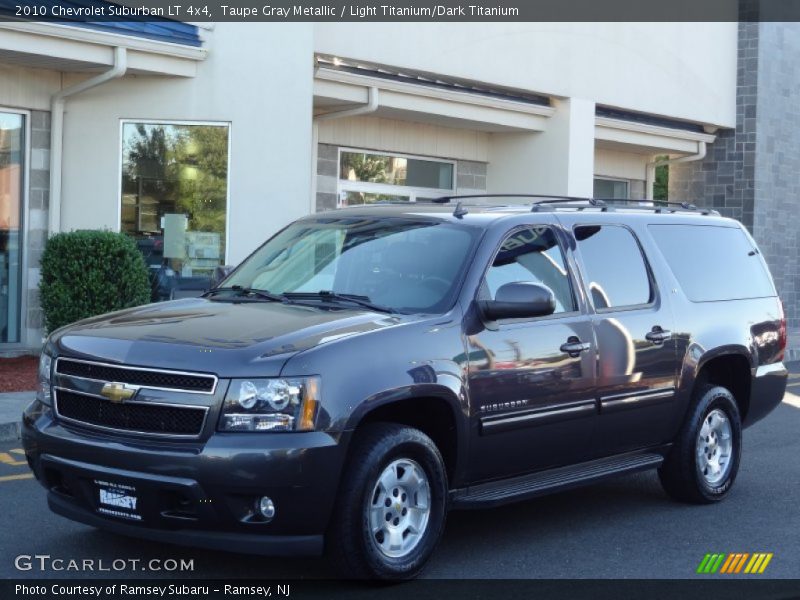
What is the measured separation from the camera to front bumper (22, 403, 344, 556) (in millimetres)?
5453

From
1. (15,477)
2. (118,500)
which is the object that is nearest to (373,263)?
(118,500)

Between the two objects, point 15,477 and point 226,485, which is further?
point 15,477

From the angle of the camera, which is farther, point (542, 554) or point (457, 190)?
point (457, 190)

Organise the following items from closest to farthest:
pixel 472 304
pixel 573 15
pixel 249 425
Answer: pixel 249 425 < pixel 472 304 < pixel 573 15

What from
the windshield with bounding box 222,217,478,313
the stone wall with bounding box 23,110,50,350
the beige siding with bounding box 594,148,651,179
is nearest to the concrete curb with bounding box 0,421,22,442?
the windshield with bounding box 222,217,478,313

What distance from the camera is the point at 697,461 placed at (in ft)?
26.6

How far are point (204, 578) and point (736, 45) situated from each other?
2025 cm

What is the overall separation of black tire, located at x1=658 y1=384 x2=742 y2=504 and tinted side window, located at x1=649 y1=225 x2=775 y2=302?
66 cm

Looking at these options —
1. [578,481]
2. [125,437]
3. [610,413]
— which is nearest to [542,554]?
[578,481]

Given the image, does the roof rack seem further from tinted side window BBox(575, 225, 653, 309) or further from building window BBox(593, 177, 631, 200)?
building window BBox(593, 177, 631, 200)

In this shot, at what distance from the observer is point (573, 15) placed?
20.3m

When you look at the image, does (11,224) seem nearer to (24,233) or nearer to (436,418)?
A: (24,233)

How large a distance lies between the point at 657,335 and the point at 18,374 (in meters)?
7.92

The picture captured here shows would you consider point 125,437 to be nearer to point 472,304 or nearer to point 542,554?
point 472,304
